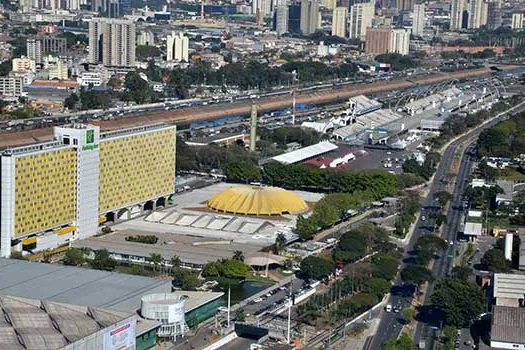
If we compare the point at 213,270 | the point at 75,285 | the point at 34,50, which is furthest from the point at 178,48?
the point at 75,285

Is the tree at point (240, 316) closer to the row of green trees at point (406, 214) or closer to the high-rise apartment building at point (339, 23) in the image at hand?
the row of green trees at point (406, 214)

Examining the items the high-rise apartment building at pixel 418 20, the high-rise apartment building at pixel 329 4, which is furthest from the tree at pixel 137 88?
the high-rise apartment building at pixel 329 4

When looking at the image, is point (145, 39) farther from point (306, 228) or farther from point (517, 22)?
point (306, 228)

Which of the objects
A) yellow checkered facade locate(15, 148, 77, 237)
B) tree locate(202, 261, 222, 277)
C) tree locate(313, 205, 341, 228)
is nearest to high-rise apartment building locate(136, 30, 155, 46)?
tree locate(313, 205, 341, 228)

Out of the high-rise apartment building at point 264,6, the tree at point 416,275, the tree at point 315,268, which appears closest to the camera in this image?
the tree at point 416,275

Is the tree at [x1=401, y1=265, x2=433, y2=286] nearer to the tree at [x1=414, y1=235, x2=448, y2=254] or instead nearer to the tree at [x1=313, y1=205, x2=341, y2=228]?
the tree at [x1=414, y1=235, x2=448, y2=254]

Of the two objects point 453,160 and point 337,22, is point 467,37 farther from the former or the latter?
point 453,160
